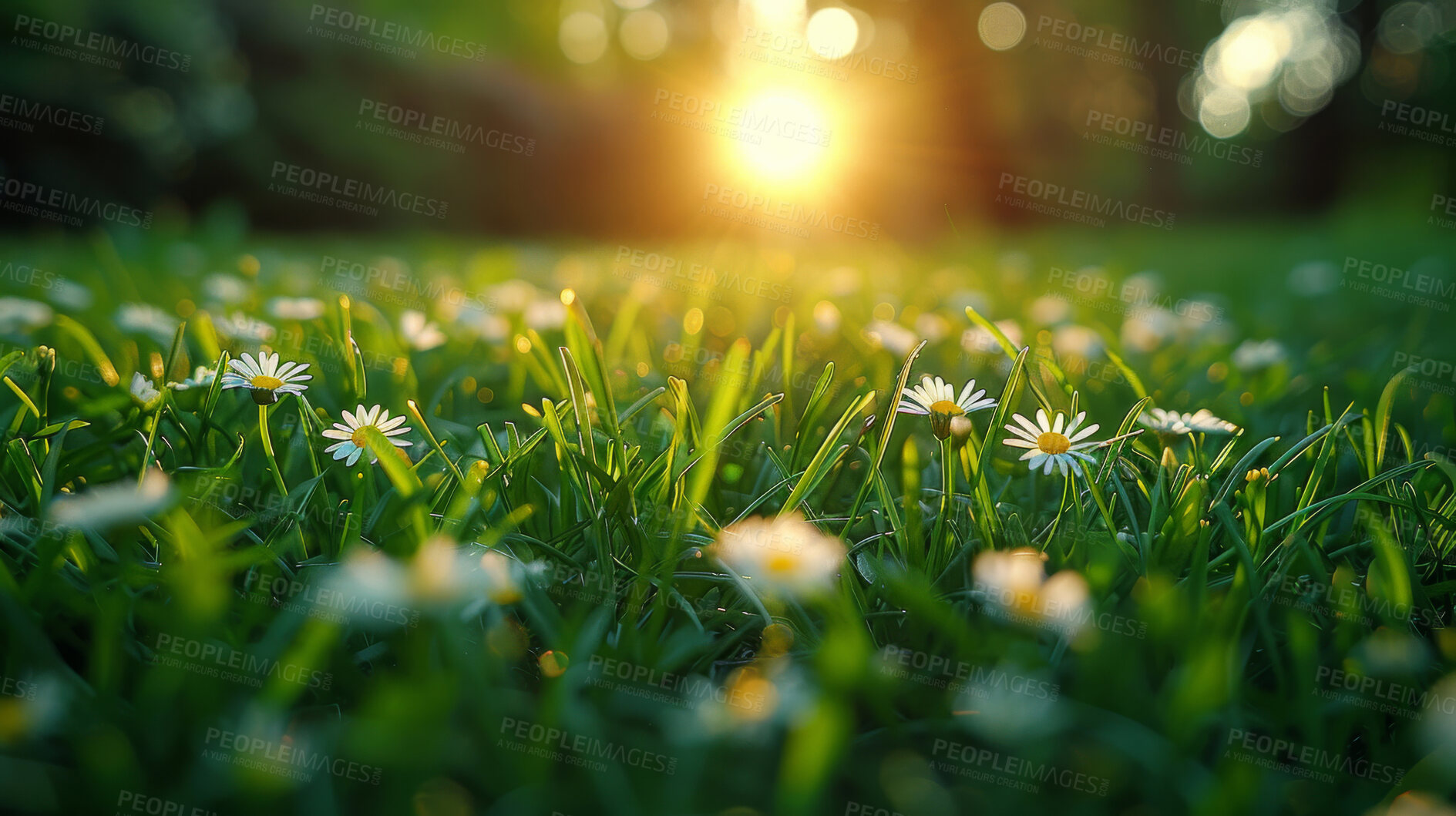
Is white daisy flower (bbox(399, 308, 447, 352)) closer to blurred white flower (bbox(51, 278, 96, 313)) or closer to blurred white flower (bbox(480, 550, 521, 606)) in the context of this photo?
blurred white flower (bbox(480, 550, 521, 606))

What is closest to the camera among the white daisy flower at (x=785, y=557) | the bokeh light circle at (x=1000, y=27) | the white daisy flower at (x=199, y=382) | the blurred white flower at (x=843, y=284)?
the white daisy flower at (x=785, y=557)

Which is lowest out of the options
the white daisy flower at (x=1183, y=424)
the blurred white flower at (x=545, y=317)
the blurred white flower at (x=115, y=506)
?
the blurred white flower at (x=115, y=506)

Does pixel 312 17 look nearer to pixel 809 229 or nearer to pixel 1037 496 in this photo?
pixel 809 229

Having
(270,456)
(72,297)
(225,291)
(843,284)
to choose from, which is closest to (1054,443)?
(270,456)

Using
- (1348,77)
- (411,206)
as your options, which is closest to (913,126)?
(411,206)

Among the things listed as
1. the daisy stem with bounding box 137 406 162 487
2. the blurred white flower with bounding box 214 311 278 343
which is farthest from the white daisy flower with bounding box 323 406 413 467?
the blurred white flower with bounding box 214 311 278 343

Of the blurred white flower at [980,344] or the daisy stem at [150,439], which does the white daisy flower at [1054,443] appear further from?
the daisy stem at [150,439]

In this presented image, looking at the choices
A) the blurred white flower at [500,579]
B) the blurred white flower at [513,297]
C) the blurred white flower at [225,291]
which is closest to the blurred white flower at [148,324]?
the blurred white flower at [225,291]
